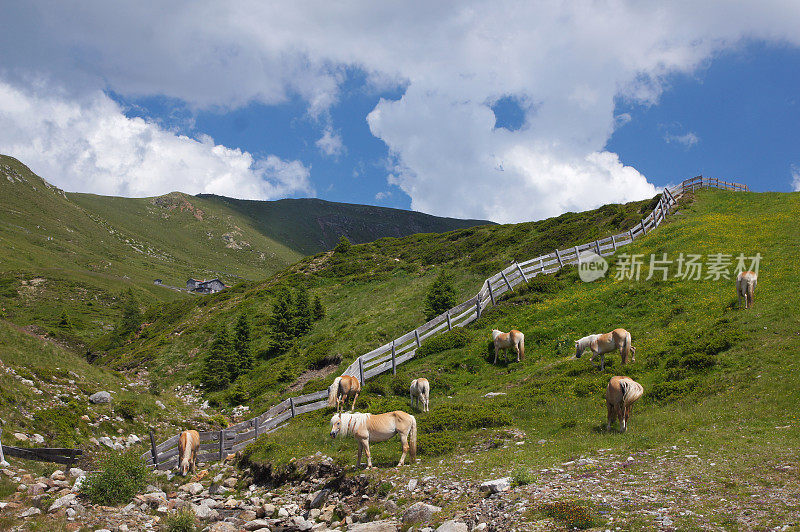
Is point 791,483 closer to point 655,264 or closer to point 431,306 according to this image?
point 655,264

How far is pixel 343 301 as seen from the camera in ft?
150

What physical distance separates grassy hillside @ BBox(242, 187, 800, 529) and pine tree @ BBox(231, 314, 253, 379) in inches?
651

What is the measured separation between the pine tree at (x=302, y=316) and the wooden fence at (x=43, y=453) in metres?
23.7

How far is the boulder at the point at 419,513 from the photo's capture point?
902 cm

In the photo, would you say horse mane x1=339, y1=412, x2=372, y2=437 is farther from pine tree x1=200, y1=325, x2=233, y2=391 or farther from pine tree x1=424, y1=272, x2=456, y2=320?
pine tree x1=200, y1=325, x2=233, y2=391

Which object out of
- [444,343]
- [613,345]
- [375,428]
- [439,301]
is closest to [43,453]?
[375,428]

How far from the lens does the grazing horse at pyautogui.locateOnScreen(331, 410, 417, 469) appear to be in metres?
12.7

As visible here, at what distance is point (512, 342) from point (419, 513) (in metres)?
13.0

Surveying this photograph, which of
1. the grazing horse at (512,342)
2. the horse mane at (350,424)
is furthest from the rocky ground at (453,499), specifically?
the grazing horse at (512,342)

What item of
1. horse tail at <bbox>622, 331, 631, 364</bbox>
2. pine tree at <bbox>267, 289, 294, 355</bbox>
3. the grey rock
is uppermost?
pine tree at <bbox>267, 289, 294, 355</bbox>

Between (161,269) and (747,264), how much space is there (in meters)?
172

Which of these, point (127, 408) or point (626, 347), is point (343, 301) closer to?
point (127, 408)

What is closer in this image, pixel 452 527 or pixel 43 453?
pixel 452 527

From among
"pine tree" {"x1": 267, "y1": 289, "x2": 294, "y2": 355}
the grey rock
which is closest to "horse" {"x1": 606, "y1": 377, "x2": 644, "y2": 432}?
the grey rock
